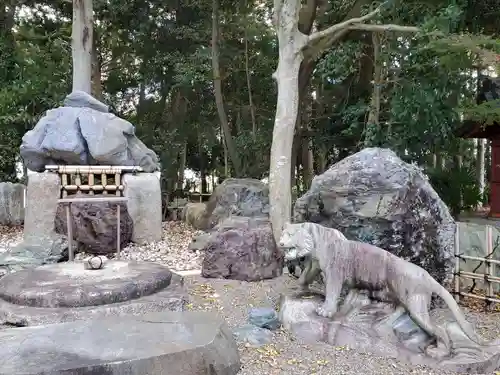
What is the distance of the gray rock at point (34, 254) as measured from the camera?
18.8 feet

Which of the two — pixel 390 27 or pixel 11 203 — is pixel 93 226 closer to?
pixel 11 203

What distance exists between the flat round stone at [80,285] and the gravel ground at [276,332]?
65 centimetres

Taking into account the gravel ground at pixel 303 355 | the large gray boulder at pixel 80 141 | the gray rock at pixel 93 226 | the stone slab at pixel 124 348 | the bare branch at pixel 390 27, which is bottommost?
the gravel ground at pixel 303 355

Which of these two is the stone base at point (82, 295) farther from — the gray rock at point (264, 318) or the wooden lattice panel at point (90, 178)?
the wooden lattice panel at point (90, 178)

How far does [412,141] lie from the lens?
843 centimetres

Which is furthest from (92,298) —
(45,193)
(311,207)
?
(45,193)

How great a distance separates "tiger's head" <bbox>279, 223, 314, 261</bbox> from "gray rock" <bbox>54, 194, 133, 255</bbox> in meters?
3.72

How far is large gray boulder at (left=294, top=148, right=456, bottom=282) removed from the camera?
462 centimetres

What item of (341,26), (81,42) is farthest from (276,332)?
(81,42)

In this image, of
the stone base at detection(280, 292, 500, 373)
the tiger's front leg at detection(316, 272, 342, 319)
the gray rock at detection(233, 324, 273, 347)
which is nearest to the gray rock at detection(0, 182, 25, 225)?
the gray rock at detection(233, 324, 273, 347)

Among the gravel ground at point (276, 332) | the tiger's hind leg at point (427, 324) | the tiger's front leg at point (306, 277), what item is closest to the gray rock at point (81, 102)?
the gravel ground at point (276, 332)

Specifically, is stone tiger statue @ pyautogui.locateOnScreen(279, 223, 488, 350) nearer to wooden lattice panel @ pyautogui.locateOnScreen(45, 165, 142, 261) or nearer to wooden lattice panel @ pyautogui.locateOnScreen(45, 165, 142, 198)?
wooden lattice panel @ pyautogui.locateOnScreen(45, 165, 142, 261)

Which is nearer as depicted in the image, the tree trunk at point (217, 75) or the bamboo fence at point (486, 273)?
the bamboo fence at point (486, 273)

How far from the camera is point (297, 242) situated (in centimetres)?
393
